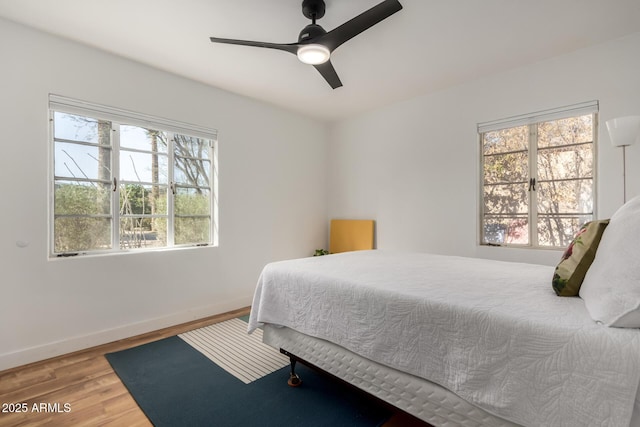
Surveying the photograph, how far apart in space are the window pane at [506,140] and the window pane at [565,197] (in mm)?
463

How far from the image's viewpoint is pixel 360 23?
1830mm

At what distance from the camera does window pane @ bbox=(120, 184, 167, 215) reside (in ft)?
9.45

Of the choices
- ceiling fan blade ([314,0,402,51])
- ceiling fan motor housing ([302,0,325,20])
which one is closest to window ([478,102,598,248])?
ceiling fan blade ([314,0,402,51])

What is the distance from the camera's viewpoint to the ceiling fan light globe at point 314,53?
199 cm

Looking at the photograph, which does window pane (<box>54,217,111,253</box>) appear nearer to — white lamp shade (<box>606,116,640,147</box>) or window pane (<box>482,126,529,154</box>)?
window pane (<box>482,126,529,154</box>)

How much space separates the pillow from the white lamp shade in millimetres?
1394

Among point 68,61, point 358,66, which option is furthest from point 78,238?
point 358,66

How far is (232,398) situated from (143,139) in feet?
8.34

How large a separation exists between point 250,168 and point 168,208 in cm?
109

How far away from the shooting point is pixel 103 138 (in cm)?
278

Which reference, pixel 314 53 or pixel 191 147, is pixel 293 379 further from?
pixel 191 147

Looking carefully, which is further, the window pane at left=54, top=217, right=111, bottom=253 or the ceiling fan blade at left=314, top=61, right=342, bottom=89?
the window pane at left=54, top=217, right=111, bottom=253

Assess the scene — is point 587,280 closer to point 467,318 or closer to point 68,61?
point 467,318

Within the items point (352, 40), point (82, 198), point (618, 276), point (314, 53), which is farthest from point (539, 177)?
point (82, 198)
